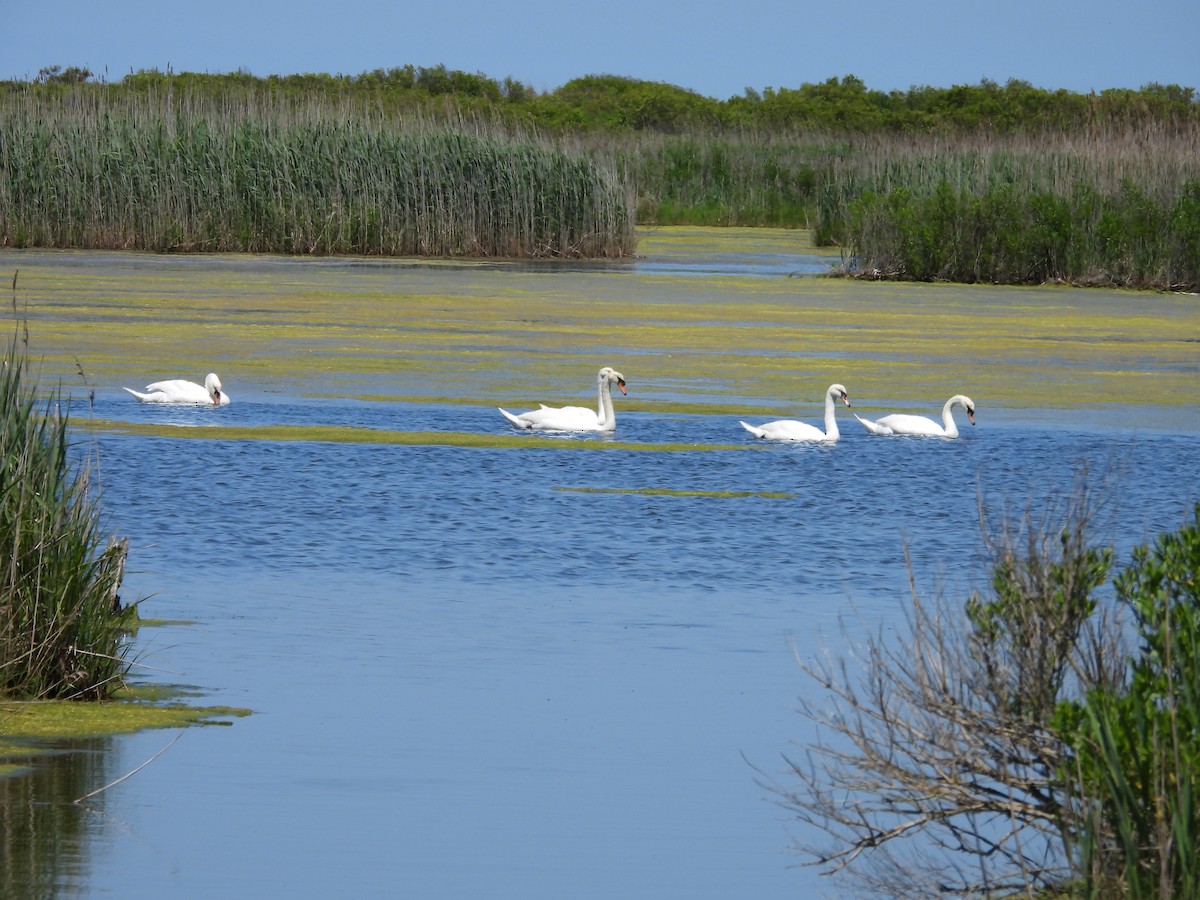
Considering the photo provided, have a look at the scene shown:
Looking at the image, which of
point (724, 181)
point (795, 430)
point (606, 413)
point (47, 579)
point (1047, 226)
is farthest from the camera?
point (724, 181)

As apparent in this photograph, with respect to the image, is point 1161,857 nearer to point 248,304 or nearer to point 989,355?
point 989,355

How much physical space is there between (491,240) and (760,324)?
10284 millimetres

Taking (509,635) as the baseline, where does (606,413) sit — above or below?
above

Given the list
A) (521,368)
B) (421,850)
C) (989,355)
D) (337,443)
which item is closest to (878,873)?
(421,850)

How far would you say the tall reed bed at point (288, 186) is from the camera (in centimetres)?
3031

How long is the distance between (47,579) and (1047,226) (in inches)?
959

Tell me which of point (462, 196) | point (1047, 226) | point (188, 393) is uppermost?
point (462, 196)

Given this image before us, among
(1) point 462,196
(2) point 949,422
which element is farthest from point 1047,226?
(2) point 949,422

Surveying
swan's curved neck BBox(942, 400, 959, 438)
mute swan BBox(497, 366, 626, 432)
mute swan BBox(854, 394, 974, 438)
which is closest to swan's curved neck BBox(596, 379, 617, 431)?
mute swan BBox(497, 366, 626, 432)

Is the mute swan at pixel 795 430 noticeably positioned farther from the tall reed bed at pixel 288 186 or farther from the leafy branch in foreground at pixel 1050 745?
the tall reed bed at pixel 288 186

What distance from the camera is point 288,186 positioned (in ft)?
102

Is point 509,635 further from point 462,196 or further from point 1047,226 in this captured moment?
point 462,196

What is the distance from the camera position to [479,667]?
7.65 meters

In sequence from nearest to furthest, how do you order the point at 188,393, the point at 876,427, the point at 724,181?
the point at 876,427 → the point at 188,393 → the point at 724,181
